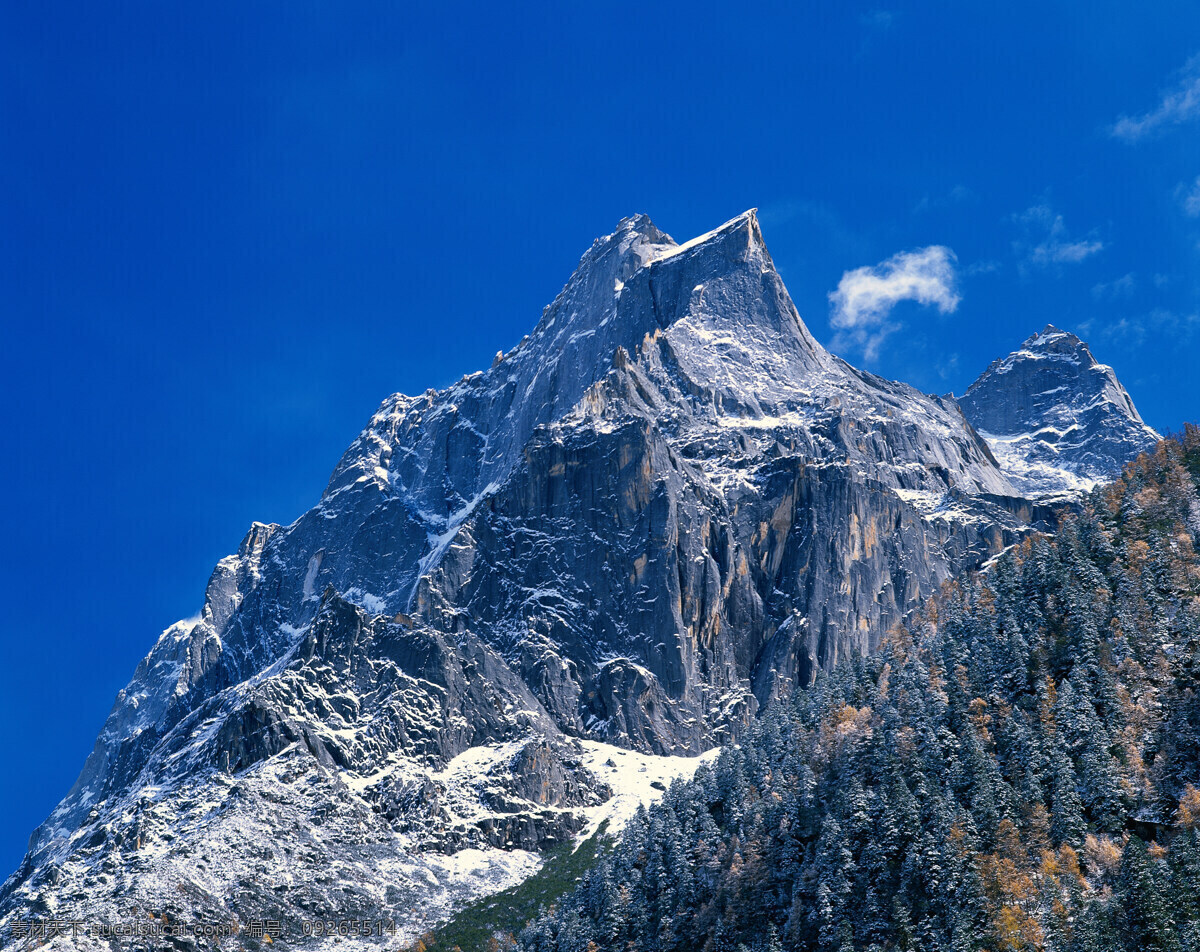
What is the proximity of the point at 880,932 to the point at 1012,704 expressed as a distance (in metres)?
34.3

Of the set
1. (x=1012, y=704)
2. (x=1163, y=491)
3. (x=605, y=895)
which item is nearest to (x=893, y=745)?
(x=1012, y=704)

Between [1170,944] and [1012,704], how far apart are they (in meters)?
47.9

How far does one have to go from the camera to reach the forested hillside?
5325 inches

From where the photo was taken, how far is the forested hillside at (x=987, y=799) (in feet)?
444

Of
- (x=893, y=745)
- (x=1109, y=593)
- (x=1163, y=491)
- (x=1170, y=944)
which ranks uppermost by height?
(x=1163, y=491)

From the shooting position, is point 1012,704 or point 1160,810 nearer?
point 1160,810

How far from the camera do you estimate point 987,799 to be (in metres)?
148

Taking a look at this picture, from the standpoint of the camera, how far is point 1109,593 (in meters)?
173

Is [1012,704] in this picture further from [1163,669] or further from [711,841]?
[711,841]

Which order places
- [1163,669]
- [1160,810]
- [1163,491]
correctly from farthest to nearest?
[1163,491] → [1163,669] → [1160,810]

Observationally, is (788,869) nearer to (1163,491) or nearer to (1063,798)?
(1063,798)

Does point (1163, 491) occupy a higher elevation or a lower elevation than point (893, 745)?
higher


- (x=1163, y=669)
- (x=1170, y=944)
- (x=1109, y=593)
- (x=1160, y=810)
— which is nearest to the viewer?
(x=1170, y=944)

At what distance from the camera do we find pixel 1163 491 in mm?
192000
